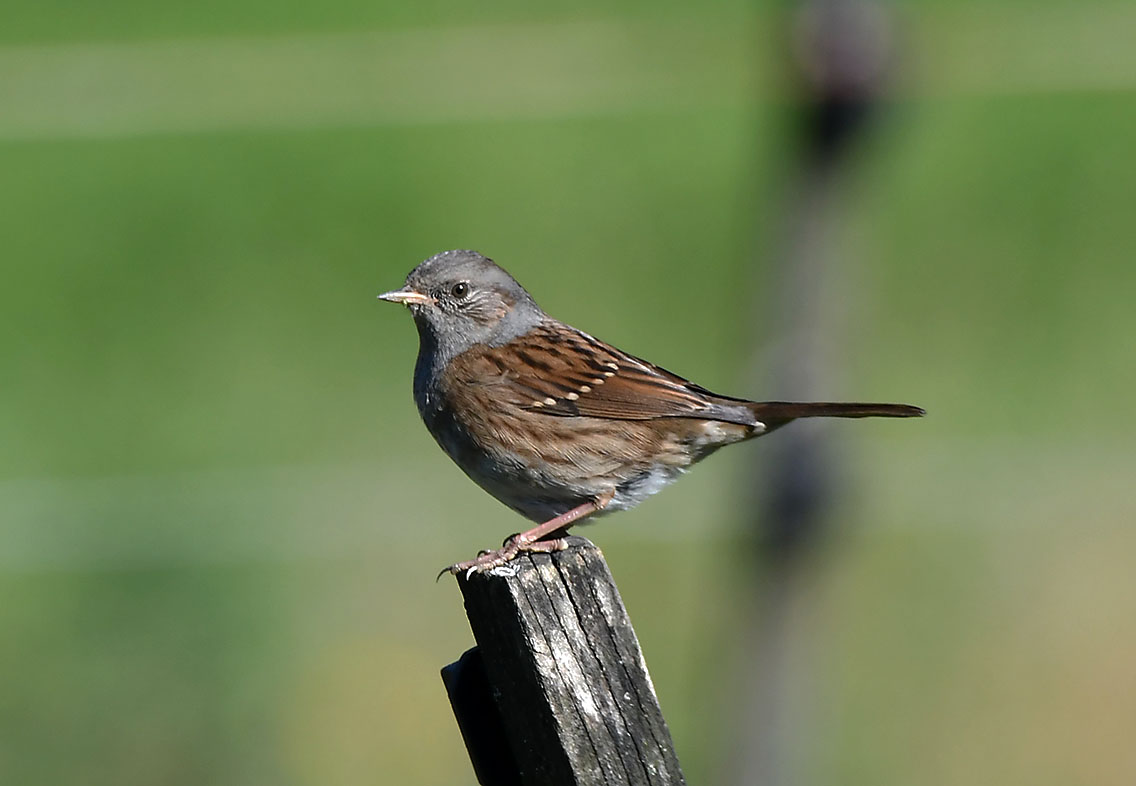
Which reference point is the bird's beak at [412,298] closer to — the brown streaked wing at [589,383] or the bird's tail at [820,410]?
the brown streaked wing at [589,383]

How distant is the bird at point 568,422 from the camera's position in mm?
5070

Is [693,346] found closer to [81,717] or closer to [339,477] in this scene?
[339,477]

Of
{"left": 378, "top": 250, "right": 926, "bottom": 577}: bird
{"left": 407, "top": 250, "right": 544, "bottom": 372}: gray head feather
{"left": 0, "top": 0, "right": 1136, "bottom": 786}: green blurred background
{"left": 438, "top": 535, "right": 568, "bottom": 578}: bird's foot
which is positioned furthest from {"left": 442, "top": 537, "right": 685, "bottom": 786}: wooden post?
{"left": 407, "top": 250, "right": 544, "bottom": 372}: gray head feather

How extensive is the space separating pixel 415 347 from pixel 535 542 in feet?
25.1

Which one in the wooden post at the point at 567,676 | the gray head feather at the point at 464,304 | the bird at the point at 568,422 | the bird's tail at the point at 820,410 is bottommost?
the wooden post at the point at 567,676

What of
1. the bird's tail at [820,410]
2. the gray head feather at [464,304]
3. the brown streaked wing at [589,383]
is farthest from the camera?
the gray head feather at [464,304]

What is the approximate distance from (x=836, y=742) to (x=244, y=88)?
6534mm

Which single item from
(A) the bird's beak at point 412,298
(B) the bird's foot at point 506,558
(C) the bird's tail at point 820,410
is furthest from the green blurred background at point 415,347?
(A) the bird's beak at point 412,298

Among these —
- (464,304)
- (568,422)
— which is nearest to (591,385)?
(568,422)

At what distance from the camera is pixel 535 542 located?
3701 millimetres

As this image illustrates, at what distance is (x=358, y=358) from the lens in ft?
36.4

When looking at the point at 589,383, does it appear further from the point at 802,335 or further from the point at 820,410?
the point at 802,335

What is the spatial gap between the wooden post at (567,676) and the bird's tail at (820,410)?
114cm

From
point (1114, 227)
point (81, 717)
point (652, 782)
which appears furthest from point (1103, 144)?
point (652, 782)
